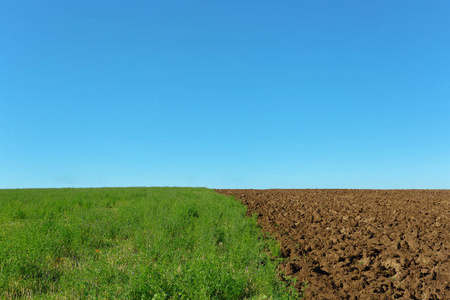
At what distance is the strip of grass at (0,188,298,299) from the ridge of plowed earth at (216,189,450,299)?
0.62 meters

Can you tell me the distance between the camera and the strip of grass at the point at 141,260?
4773mm

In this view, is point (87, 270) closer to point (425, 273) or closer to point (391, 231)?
point (425, 273)

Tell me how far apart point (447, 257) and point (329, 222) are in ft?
10.8

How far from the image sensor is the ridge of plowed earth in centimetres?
479

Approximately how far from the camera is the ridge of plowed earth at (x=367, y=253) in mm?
4789

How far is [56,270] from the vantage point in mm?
5859

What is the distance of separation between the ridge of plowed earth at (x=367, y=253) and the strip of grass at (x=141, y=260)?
62 cm

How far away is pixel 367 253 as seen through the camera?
597 centimetres

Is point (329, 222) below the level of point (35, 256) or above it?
above

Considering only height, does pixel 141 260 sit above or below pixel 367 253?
below

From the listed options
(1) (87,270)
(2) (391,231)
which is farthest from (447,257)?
(1) (87,270)

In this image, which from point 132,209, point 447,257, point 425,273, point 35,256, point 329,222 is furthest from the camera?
point 132,209

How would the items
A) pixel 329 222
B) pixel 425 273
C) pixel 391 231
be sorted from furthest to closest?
pixel 329 222
pixel 391 231
pixel 425 273

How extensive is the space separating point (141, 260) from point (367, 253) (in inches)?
192
